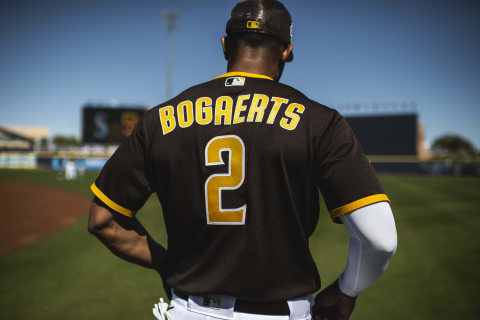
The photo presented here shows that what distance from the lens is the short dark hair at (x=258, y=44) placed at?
53.5 inches

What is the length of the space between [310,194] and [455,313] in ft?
12.1

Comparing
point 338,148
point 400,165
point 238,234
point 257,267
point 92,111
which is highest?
point 92,111

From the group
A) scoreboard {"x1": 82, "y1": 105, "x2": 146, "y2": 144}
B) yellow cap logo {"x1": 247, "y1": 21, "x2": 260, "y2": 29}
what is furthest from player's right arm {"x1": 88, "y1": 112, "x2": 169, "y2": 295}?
scoreboard {"x1": 82, "y1": 105, "x2": 146, "y2": 144}

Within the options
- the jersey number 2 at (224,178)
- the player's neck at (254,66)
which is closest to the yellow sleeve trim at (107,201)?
the jersey number 2 at (224,178)

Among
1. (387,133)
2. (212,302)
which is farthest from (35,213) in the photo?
(387,133)

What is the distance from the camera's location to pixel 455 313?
382 centimetres

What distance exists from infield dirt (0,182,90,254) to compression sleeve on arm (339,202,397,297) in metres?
6.97

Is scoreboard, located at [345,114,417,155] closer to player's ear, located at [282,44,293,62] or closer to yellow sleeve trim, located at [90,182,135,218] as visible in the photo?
player's ear, located at [282,44,293,62]

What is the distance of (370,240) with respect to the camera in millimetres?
1168

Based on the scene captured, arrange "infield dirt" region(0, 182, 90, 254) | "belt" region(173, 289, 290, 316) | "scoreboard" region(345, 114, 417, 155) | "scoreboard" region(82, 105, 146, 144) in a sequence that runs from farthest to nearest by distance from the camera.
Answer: "scoreboard" region(345, 114, 417, 155) → "scoreboard" region(82, 105, 146, 144) → "infield dirt" region(0, 182, 90, 254) → "belt" region(173, 289, 290, 316)

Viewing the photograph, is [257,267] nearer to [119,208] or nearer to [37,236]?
[119,208]

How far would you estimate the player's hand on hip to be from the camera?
1.36m

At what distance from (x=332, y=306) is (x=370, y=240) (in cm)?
39

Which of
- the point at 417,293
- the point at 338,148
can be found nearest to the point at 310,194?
the point at 338,148
